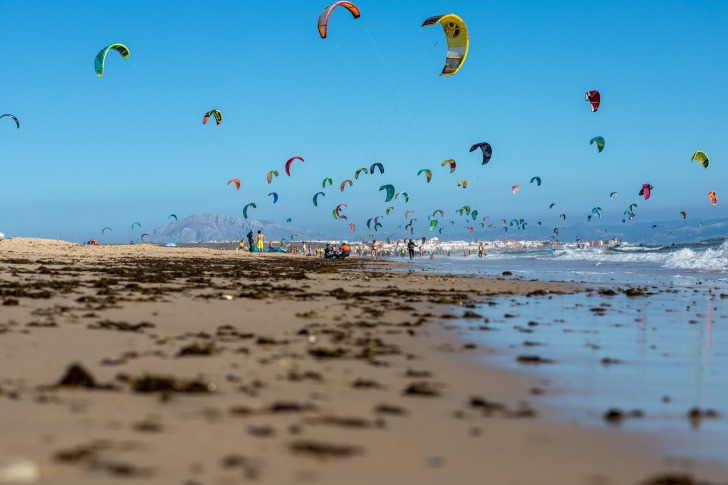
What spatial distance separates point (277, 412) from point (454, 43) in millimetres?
23368

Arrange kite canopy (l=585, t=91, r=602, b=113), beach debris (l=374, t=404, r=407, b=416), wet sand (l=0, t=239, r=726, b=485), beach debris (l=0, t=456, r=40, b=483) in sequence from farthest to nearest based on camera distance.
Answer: kite canopy (l=585, t=91, r=602, b=113), beach debris (l=374, t=404, r=407, b=416), wet sand (l=0, t=239, r=726, b=485), beach debris (l=0, t=456, r=40, b=483)

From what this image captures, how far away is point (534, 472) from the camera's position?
3.71m

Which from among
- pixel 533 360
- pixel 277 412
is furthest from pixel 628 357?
pixel 277 412

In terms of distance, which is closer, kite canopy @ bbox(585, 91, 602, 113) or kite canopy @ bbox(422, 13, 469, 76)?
kite canopy @ bbox(422, 13, 469, 76)

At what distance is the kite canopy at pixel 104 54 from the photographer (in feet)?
91.8

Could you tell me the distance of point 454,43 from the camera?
1032 inches

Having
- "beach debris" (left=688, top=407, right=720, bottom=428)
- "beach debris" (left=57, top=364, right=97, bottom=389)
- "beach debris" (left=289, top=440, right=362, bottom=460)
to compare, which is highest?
"beach debris" (left=57, top=364, right=97, bottom=389)

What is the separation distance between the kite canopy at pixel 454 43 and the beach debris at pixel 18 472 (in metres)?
23.6

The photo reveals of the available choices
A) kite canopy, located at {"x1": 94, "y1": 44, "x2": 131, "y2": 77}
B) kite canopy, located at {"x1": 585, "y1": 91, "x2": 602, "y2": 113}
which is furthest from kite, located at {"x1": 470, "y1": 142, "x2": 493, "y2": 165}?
kite canopy, located at {"x1": 94, "y1": 44, "x2": 131, "y2": 77}

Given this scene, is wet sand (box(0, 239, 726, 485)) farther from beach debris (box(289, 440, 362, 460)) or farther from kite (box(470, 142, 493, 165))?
kite (box(470, 142, 493, 165))

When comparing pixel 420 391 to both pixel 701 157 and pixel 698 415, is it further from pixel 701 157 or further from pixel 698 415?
pixel 701 157

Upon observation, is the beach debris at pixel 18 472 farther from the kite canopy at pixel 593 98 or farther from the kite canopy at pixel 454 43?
the kite canopy at pixel 593 98

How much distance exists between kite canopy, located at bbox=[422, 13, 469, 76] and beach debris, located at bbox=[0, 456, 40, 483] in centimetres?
2355

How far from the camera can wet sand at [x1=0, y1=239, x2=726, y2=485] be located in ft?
11.9
